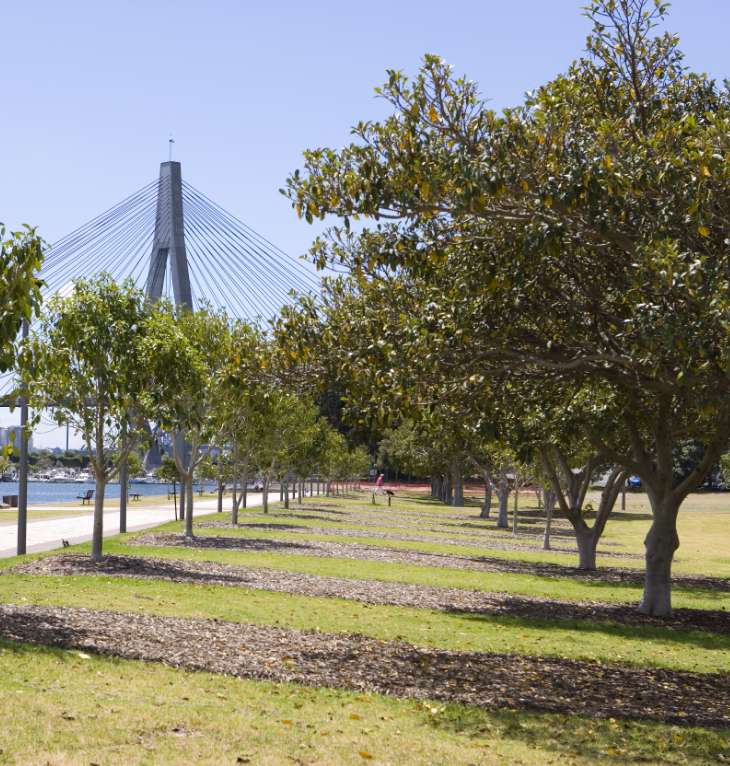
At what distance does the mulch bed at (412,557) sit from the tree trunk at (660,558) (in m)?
7.21

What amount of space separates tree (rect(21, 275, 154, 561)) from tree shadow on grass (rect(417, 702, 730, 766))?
12.2 meters

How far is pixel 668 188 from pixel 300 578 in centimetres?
1318

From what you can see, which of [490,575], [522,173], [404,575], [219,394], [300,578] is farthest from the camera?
[219,394]

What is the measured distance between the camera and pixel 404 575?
2403 cm

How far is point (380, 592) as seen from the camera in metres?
20.1

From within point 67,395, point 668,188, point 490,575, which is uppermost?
point 668,188

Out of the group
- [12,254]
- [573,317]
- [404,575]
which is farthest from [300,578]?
[12,254]

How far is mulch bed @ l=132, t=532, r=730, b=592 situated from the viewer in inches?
1086

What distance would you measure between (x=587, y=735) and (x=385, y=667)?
3202mm

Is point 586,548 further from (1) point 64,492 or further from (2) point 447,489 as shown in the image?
(1) point 64,492

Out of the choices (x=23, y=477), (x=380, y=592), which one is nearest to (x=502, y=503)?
(x=23, y=477)

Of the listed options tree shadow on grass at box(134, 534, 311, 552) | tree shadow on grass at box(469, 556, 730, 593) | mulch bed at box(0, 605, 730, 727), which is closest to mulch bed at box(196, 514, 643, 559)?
tree shadow on grass at box(134, 534, 311, 552)

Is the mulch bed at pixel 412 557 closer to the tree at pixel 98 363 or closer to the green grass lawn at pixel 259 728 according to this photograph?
the tree at pixel 98 363

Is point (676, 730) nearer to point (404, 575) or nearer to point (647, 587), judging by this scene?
point (647, 587)
